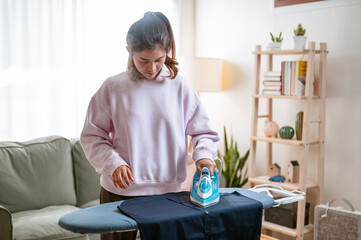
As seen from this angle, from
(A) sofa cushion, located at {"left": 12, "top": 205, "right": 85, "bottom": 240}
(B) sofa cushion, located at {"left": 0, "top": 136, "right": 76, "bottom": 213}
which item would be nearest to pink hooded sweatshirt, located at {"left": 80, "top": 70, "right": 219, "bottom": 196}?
(A) sofa cushion, located at {"left": 12, "top": 205, "right": 85, "bottom": 240}

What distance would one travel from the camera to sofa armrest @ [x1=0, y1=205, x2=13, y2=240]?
2.35 meters

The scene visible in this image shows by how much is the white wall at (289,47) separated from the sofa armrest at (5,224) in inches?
78.3

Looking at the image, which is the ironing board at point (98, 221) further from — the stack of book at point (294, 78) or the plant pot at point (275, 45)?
the plant pot at point (275, 45)

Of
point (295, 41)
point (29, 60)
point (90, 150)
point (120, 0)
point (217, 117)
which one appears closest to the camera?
point (90, 150)

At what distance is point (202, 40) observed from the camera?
4199 mm

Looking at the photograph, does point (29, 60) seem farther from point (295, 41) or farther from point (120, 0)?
point (295, 41)

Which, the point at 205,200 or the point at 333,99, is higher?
the point at 333,99

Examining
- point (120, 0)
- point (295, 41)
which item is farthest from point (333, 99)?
point (120, 0)

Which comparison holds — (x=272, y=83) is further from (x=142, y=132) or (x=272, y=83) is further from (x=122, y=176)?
(x=122, y=176)

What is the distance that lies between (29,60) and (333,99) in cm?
206

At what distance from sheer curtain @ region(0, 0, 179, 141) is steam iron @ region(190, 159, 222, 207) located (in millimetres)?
2090

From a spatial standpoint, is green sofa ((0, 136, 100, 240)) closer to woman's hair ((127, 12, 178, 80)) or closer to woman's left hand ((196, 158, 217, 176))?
woman's left hand ((196, 158, 217, 176))

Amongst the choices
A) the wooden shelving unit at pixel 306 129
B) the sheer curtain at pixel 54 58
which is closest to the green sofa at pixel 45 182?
the sheer curtain at pixel 54 58

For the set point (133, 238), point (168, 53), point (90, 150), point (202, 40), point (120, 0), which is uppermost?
point (120, 0)
